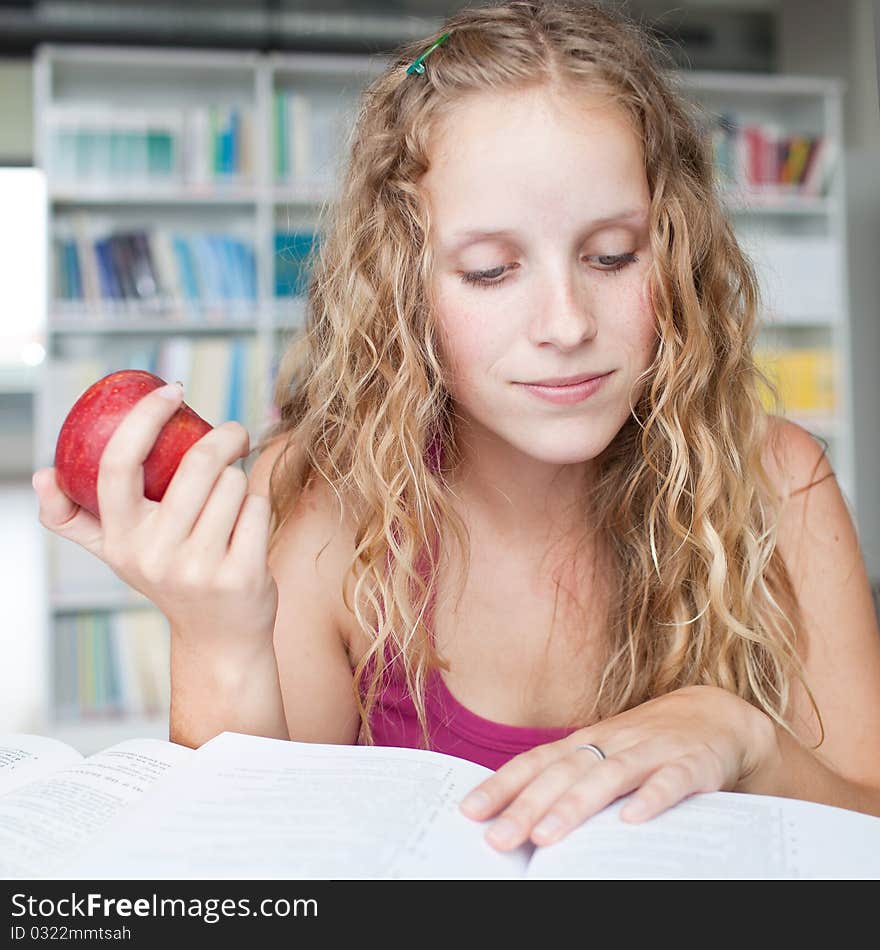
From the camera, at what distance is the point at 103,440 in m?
0.78

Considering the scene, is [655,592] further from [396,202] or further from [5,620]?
[5,620]

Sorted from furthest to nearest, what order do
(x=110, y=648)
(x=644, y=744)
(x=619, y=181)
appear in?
(x=110, y=648) < (x=619, y=181) < (x=644, y=744)

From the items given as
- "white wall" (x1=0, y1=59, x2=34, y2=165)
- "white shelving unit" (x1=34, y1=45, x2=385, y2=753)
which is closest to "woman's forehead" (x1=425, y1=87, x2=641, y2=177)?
"white shelving unit" (x1=34, y1=45, x2=385, y2=753)

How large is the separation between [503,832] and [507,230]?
50 cm

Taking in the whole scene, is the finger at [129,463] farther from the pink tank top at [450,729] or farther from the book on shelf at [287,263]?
the book on shelf at [287,263]

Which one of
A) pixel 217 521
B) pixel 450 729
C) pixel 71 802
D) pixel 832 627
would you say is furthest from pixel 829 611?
pixel 71 802

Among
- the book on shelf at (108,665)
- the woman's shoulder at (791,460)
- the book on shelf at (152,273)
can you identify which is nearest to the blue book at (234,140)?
the book on shelf at (152,273)

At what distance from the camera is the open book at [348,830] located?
52 centimetres

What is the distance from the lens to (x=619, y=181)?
0.90 meters

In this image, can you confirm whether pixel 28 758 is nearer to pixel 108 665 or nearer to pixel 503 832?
pixel 503 832

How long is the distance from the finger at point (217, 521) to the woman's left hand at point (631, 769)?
0.85 ft

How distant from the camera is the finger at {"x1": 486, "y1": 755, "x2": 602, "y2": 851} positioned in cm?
56
